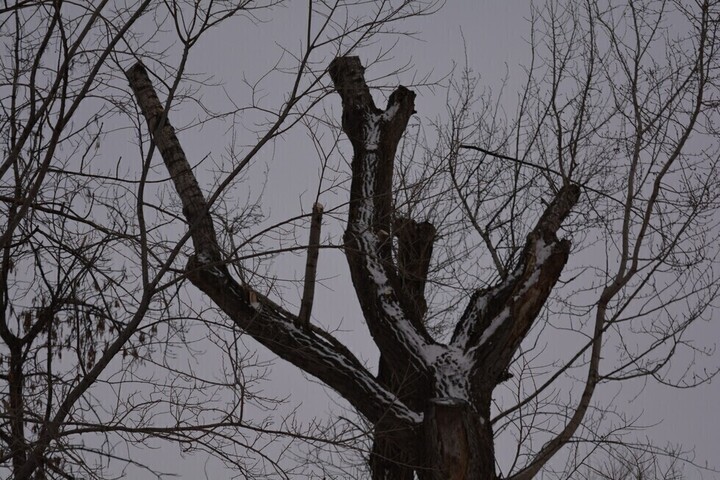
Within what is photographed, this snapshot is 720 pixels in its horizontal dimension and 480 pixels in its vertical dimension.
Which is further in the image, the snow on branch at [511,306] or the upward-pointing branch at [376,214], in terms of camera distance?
the upward-pointing branch at [376,214]

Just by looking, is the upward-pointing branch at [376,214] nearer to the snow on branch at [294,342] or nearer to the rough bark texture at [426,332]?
the rough bark texture at [426,332]

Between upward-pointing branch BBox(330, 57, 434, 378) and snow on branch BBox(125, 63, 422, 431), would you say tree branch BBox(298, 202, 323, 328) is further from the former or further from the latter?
upward-pointing branch BBox(330, 57, 434, 378)

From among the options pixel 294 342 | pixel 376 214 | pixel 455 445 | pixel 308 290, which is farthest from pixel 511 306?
pixel 294 342

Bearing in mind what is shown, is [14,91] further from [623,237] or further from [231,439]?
[623,237]

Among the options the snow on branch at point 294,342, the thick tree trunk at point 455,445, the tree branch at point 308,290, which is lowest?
the thick tree trunk at point 455,445

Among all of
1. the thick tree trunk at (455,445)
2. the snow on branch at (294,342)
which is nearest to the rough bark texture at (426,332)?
the thick tree trunk at (455,445)

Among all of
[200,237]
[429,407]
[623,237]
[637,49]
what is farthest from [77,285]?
[637,49]

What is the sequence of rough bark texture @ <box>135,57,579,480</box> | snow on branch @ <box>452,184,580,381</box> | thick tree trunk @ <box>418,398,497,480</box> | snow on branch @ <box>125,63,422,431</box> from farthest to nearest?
snow on branch @ <box>452,184,580,381</box>
snow on branch @ <box>125,63,422,431</box>
rough bark texture @ <box>135,57,579,480</box>
thick tree trunk @ <box>418,398,497,480</box>

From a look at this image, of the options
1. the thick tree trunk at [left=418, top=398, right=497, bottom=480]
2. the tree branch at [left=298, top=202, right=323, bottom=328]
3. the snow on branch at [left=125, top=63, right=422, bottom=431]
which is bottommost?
the thick tree trunk at [left=418, top=398, right=497, bottom=480]

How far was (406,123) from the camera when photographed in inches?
271

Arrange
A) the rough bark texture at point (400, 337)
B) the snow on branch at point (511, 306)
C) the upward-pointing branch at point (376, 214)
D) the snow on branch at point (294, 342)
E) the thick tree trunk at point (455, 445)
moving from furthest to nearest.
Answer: the upward-pointing branch at point (376, 214) < the snow on branch at point (511, 306) < the snow on branch at point (294, 342) < the rough bark texture at point (400, 337) < the thick tree trunk at point (455, 445)

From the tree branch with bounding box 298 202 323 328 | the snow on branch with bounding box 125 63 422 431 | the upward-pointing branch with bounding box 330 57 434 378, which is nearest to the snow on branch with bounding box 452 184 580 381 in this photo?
the upward-pointing branch with bounding box 330 57 434 378

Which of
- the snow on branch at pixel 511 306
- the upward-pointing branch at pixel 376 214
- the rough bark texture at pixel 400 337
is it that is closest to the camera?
the rough bark texture at pixel 400 337

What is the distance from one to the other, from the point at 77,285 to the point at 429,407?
2289 millimetres
